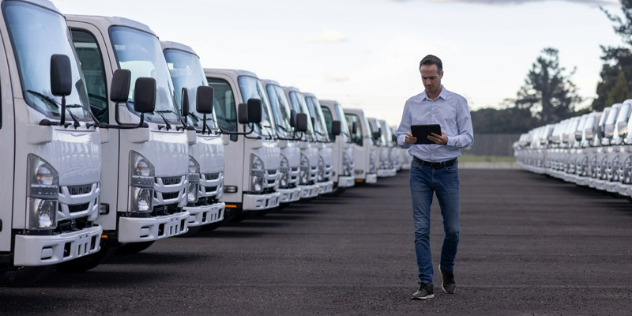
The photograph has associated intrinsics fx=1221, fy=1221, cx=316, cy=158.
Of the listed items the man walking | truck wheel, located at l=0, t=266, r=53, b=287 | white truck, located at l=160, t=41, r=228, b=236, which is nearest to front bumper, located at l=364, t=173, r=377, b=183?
white truck, located at l=160, t=41, r=228, b=236

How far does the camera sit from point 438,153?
10.4m

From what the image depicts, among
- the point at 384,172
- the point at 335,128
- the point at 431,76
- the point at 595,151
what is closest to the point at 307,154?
the point at 335,128

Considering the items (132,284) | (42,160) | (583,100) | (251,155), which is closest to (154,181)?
(132,284)

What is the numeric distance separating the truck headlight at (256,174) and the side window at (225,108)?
0.52 metres

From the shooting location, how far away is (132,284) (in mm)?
11250

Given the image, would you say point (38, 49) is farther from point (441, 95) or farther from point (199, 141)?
point (199, 141)

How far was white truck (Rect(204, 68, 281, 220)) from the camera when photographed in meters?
17.0

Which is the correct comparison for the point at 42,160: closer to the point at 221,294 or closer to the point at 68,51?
the point at 68,51

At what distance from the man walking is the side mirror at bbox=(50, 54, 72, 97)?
3.01 metres

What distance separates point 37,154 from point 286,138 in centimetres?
1074

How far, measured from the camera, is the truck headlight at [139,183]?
37.0 feet

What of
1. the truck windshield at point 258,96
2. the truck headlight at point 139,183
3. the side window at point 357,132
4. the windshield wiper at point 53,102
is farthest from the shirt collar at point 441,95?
the side window at point 357,132

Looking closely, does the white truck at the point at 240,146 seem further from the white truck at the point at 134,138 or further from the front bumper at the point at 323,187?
the front bumper at the point at 323,187

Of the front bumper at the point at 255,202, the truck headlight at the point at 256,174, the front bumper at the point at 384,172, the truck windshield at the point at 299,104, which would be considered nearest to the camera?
the front bumper at the point at 255,202
